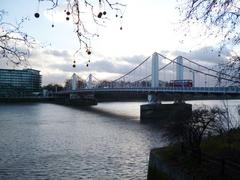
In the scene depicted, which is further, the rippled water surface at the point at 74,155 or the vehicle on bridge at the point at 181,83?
the vehicle on bridge at the point at 181,83

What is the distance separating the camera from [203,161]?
38.9ft

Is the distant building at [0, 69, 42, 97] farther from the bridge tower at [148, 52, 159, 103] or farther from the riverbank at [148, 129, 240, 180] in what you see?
the riverbank at [148, 129, 240, 180]

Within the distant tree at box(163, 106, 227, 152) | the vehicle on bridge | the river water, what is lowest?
the river water

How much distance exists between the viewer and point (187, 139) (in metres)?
14.3

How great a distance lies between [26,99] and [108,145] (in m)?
99.3

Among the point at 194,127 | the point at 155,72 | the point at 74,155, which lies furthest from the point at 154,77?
the point at 194,127

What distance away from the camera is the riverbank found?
34.1 ft

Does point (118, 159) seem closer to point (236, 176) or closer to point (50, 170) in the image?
point (50, 170)

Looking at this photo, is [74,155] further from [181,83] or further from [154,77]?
[154,77]

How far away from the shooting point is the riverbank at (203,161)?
34.1 ft

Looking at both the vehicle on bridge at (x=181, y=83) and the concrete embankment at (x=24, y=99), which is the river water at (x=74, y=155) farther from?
the concrete embankment at (x=24, y=99)

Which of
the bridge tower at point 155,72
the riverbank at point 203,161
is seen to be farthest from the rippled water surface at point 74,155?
the bridge tower at point 155,72

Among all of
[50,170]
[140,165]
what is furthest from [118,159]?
[50,170]

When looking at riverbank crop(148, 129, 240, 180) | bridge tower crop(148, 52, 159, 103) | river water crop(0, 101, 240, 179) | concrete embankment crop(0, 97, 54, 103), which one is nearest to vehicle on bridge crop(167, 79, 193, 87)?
bridge tower crop(148, 52, 159, 103)
